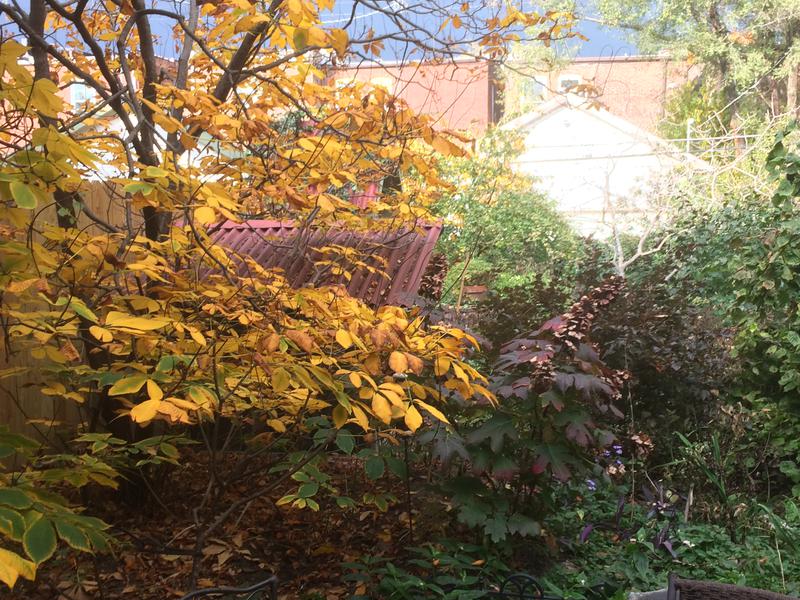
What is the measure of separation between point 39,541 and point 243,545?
7.67 ft

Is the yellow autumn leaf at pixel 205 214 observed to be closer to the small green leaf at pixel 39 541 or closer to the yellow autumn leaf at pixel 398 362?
the yellow autumn leaf at pixel 398 362

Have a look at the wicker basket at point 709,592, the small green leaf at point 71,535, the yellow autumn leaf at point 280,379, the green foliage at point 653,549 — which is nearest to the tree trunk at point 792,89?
the green foliage at point 653,549

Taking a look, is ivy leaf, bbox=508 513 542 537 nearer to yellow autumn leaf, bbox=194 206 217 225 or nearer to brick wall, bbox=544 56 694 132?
yellow autumn leaf, bbox=194 206 217 225

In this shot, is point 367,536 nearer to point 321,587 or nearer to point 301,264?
point 321,587

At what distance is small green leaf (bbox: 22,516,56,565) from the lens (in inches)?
57.1

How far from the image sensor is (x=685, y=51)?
2166 cm

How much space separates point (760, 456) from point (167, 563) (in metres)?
3.63

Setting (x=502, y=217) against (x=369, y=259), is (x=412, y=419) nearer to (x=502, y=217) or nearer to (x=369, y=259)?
(x=369, y=259)

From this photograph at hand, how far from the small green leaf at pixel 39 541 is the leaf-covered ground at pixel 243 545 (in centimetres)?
135

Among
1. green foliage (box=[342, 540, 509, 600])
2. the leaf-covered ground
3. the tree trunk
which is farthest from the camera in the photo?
the tree trunk

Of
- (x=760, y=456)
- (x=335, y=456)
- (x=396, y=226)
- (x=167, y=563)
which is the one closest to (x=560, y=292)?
(x=396, y=226)

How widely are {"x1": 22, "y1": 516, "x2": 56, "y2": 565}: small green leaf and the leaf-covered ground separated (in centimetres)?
135

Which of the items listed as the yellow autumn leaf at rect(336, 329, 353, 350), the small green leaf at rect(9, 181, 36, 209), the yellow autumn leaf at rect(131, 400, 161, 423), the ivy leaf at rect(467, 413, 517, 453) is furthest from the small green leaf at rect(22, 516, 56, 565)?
the ivy leaf at rect(467, 413, 517, 453)

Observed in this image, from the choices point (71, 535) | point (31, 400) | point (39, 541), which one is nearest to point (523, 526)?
point (71, 535)
